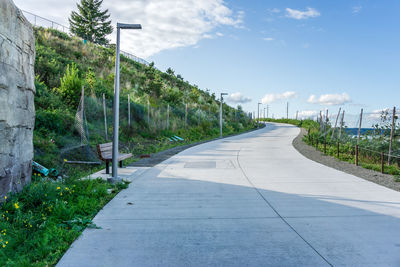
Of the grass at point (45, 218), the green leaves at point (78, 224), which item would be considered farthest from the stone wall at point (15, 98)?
the green leaves at point (78, 224)

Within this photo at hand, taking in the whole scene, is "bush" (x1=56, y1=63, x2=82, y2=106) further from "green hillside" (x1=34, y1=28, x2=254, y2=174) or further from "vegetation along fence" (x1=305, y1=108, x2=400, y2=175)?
"vegetation along fence" (x1=305, y1=108, x2=400, y2=175)

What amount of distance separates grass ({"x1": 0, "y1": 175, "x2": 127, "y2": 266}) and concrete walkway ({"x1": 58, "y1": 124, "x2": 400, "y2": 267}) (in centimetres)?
21

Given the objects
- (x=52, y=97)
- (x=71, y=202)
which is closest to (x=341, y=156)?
(x=71, y=202)

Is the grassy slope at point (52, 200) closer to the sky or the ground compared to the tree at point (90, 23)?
closer to the ground

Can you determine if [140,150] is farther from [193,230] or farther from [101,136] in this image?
[193,230]

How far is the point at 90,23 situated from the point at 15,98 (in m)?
60.8

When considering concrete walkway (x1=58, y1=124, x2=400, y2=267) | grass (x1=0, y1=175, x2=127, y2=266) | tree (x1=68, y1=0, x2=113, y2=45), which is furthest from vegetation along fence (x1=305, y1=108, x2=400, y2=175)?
tree (x1=68, y1=0, x2=113, y2=45)

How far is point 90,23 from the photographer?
191 feet

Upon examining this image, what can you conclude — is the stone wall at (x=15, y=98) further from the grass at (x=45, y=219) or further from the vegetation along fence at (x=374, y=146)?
the vegetation along fence at (x=374, y=146)

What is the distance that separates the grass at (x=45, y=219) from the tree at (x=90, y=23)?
190 ft

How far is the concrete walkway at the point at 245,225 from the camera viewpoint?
11.0 feet

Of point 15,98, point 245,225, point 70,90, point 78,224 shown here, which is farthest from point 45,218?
point 70,90

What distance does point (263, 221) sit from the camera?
4523 millimetres

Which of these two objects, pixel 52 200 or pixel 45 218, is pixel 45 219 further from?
pixel 52 200
